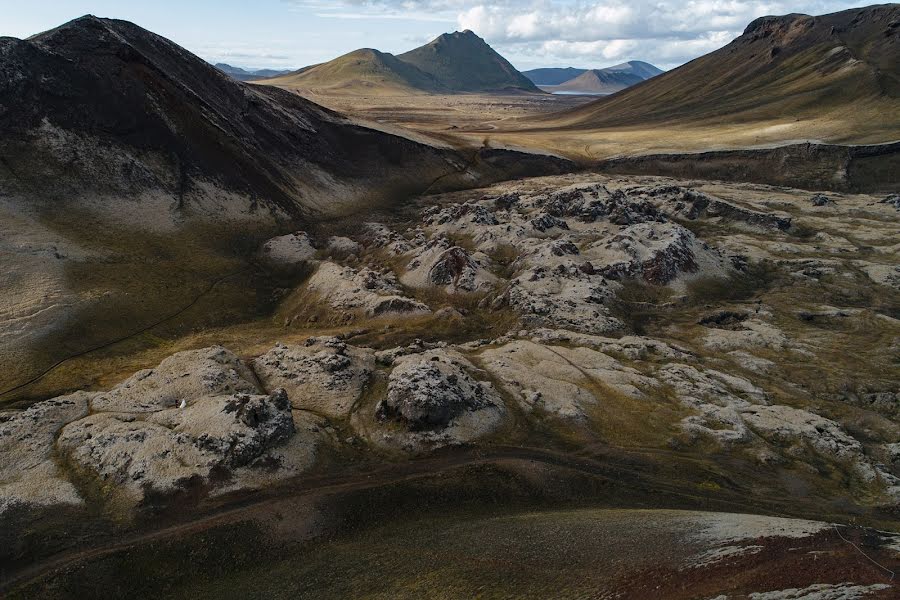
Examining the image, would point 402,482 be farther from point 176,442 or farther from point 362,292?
point 362,292

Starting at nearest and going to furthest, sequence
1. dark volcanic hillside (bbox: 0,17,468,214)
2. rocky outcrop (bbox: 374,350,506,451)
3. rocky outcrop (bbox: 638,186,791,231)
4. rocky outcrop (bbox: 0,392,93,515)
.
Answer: rocky outcrop (bbox: 0,392,93,515) < rocky outcrop (bbox: 374,350,506,451) < dark volcanic hillside (bbox: 0,17,468,214) < rocky outcrop (bbox: 638,186,791,231)

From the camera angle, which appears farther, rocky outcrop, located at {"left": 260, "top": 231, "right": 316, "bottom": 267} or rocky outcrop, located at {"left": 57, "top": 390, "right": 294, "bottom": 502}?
rocky outcrop, located at {"left": 260, "top": 231, "right": 316, "bottom": 267}

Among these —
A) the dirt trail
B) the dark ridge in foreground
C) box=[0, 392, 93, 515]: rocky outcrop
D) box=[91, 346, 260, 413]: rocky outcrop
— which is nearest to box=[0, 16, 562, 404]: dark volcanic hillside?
the dark ridge in foreground

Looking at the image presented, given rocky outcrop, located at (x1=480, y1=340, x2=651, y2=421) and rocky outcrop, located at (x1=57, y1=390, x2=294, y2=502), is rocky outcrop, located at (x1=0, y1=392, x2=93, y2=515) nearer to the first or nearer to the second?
rocky outcrop, located at (x1=57, y1=390, x2=294, y2=502)

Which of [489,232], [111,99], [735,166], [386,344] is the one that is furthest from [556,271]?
[735,166]

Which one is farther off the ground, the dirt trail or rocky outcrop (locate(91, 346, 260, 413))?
rocky outcrop (locate(91, 346, 260, 413))

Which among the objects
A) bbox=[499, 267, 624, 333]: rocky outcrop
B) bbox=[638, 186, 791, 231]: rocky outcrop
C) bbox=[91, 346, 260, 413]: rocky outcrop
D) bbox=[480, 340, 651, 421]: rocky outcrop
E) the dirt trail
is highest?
bbox=[638, 186, 791, 231]: rocky outcrop
